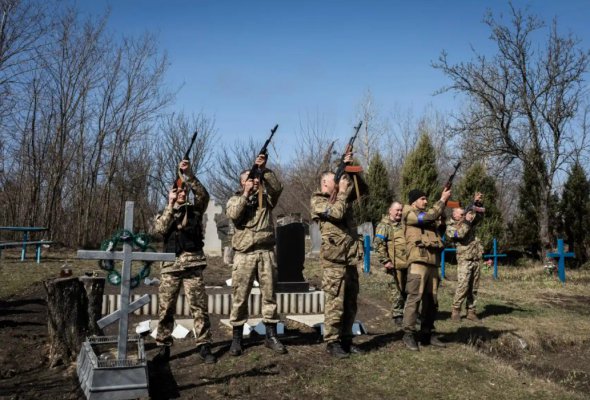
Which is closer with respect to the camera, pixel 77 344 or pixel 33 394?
pixel 33 394

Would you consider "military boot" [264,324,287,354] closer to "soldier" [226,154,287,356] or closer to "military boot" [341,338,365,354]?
"soldier" [226,154,287,356]

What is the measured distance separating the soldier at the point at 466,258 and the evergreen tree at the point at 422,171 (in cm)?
1105

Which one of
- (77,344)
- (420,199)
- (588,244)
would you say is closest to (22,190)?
(77,344)

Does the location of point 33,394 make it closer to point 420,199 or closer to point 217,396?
point 217,396

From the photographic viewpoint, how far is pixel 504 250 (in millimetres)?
17766

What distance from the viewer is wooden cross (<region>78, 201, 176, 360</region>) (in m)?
4.11

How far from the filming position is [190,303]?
5281 mm

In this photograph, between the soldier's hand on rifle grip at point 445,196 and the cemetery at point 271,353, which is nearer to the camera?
the cemetery at point 271,353

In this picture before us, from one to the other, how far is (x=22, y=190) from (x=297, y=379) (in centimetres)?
1771

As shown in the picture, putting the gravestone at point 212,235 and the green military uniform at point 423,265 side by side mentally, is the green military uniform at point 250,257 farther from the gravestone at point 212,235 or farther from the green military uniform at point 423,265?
the gravestone at point 212,235

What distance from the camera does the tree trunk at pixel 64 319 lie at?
17.0 feet

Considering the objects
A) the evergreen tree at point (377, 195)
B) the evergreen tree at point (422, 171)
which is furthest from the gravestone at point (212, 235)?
the evergreen tree at point (377, 195)

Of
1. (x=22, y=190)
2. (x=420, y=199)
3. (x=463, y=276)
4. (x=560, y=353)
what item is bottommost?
(x=560, y=353)

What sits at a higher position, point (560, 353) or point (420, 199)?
point (420, 199)
